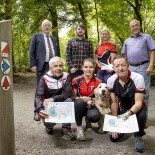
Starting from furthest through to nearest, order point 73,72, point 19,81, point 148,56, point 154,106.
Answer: point 19,81, point 154,106, point 73,72, point 148,56

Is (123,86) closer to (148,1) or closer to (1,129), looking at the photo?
(1,129)

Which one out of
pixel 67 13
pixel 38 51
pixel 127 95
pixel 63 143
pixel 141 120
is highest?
pixel 67 13

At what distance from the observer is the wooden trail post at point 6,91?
10.2ft

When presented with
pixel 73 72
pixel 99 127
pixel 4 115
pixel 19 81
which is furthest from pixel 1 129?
pixel 19 81

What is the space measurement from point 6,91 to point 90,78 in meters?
1.85

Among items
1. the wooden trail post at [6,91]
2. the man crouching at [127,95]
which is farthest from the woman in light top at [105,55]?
the wooden trail post at [6,91]

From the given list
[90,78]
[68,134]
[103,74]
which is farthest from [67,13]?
[68,134]

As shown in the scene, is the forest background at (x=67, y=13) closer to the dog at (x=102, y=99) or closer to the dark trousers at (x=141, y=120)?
the dog at (x=102, y=99)

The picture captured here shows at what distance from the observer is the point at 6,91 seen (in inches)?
126

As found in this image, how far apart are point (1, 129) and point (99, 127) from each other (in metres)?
2.19

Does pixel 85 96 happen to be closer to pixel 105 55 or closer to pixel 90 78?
pixel 90 78

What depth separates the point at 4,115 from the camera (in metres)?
3.21

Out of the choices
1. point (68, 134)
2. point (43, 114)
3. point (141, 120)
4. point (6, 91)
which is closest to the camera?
point (6, 91)

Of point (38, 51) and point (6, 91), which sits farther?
point (38, 51)
